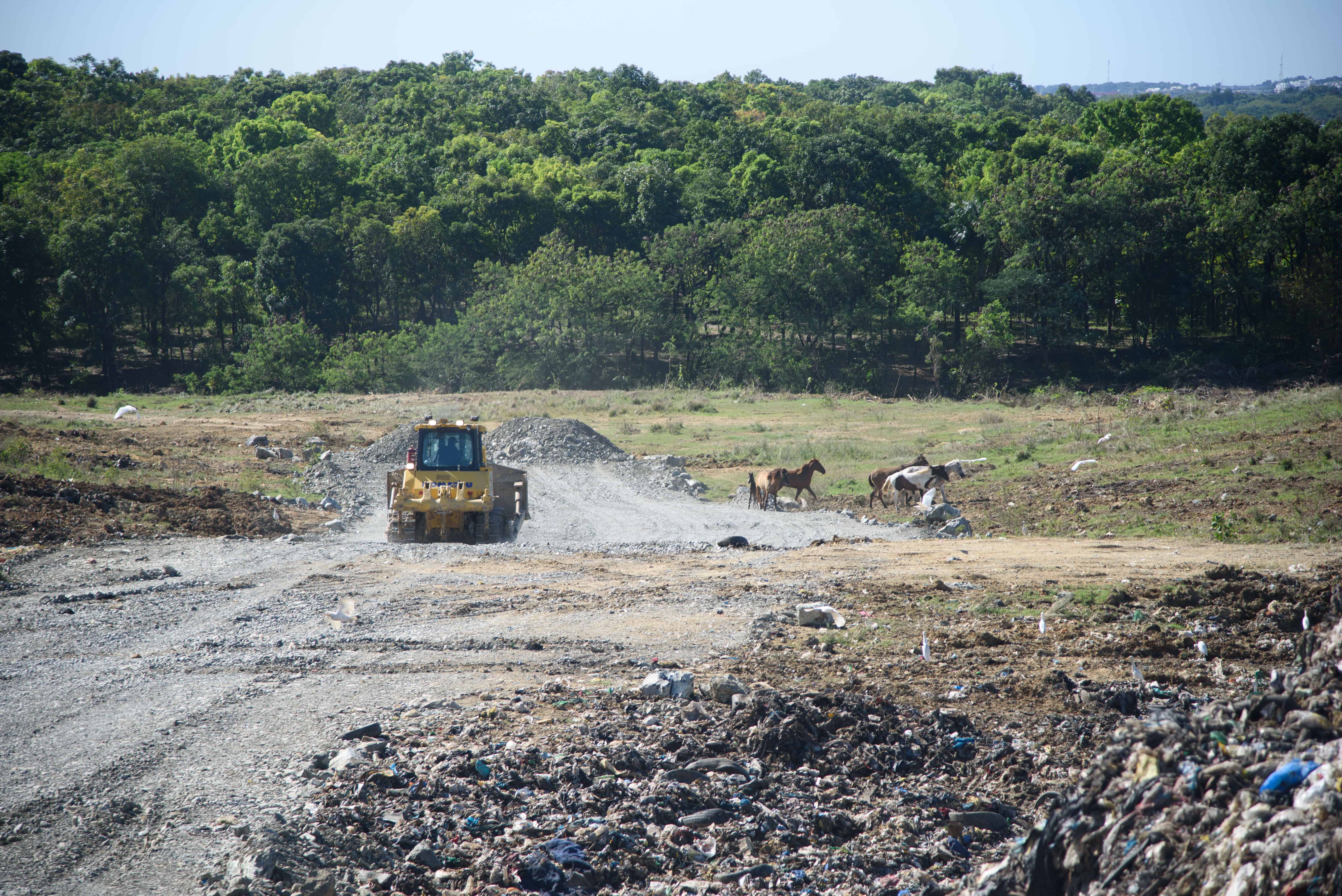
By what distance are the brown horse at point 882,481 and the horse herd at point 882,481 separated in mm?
10

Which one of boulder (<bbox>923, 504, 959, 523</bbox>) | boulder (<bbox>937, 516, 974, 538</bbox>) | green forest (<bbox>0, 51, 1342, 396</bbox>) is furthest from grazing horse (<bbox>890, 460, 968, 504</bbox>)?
green forest (<bbox>0, 51, 1342, 396</bbox>)

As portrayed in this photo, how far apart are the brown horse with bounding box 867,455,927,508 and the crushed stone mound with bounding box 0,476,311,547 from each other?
12263mm

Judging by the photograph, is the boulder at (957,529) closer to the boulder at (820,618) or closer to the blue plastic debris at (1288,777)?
the boulder at (820,618)

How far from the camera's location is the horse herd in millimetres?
20828

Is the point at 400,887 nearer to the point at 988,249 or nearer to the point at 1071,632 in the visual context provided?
the point at 1071,632

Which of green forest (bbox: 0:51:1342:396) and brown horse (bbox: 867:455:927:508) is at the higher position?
green forest (bbox: 0:51:1342:396)

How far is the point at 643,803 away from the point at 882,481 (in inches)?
621

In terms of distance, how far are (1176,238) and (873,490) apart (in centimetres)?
4061

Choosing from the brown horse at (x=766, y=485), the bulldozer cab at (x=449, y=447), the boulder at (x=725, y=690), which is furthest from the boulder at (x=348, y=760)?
the brown horse at (x=766, y=485)

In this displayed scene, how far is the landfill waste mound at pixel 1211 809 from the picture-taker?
12.6 feet

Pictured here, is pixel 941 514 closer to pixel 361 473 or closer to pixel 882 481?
pixel 882 481

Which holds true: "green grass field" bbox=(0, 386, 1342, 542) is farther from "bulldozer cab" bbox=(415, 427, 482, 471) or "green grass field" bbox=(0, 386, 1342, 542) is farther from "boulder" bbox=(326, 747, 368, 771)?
"boulder" bbox=(326, 747, 368, 771)

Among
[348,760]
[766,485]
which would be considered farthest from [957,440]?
[348,760]

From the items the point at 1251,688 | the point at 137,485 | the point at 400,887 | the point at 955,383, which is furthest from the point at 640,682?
the point at 955,383
